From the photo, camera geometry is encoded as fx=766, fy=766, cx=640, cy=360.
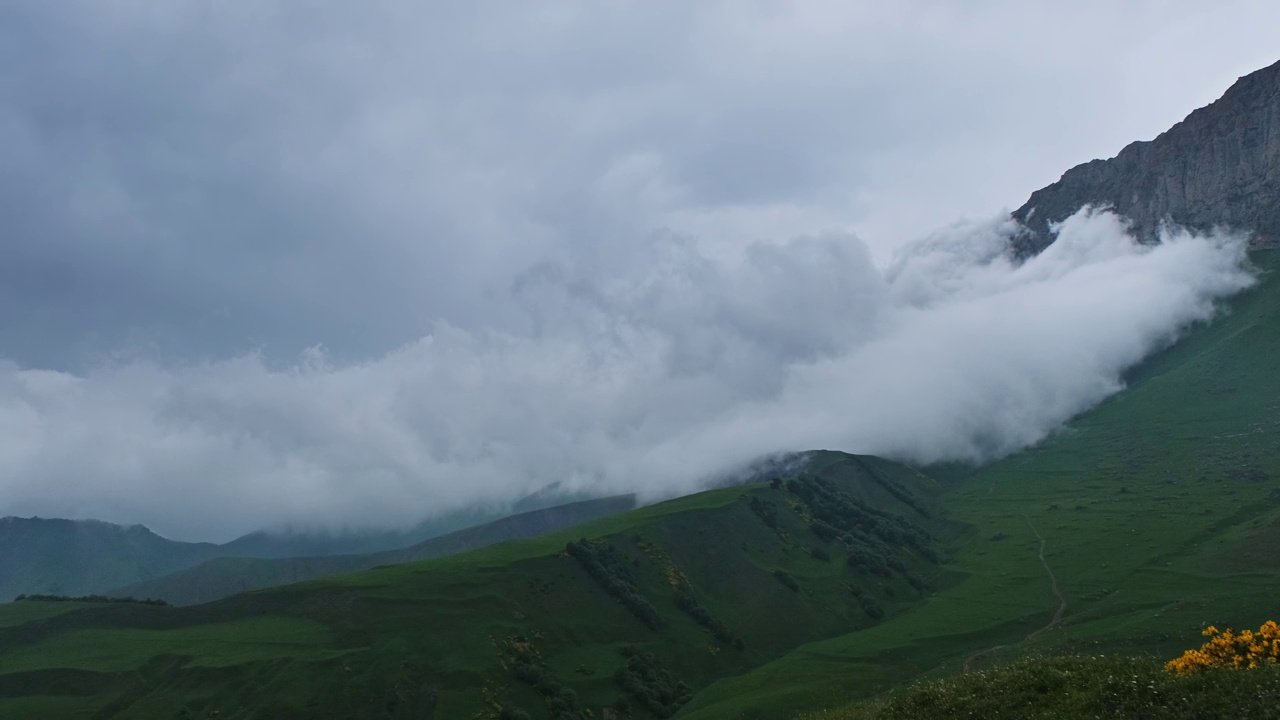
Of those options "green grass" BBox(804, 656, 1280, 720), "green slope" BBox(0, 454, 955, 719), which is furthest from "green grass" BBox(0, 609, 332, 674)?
"green grass" BBox(804, 656, 1280, 720)

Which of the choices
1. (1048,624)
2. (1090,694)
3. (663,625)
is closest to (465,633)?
(663,625)

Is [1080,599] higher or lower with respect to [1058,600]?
higher

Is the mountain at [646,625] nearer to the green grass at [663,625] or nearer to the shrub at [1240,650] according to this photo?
the green grass at [663,625]

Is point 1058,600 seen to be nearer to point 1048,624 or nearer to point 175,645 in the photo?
point 1048,624

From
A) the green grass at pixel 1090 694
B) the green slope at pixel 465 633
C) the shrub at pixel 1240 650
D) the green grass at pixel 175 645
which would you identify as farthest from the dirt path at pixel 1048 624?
the green grass at pixel 175 645

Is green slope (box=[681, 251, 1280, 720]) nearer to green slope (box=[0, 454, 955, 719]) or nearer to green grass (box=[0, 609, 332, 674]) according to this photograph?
green slope (box=[0, 454, 955, 719])

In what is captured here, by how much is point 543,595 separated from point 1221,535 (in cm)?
13761

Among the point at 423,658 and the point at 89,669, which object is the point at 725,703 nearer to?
the point at 423,658

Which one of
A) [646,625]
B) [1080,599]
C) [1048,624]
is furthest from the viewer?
[646,625]

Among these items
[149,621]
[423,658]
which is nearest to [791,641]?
[423,658]

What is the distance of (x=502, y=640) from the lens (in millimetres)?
120250

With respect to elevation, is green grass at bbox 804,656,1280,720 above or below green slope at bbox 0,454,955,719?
above

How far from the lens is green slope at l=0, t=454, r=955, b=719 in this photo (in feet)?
332

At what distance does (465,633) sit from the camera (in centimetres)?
12012
